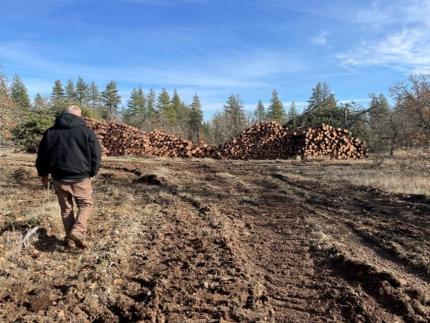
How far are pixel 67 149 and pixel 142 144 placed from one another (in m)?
17.2

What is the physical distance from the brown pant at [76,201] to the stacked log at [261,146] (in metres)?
17.0

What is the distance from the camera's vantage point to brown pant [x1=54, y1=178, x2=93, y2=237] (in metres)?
5.51

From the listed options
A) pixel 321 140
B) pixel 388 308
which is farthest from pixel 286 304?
pixel 321 140

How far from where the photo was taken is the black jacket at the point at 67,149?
542 centimetres

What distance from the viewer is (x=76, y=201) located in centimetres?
562

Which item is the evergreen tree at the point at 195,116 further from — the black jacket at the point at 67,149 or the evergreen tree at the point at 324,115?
the black jacket at the point at 67,149

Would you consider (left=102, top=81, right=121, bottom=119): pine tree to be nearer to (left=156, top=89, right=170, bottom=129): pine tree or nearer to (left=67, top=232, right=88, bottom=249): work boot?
(left=156, top=89, right=170, bottom=129): pine tree

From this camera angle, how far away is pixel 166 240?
241 inches

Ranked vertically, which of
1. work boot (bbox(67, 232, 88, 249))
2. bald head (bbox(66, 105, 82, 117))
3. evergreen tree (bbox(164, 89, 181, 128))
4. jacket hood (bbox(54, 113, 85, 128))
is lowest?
work boot (bbox(67, 232, 88, 249))

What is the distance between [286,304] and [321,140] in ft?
61.3

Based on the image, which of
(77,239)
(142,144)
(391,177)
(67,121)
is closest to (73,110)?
(67,121)

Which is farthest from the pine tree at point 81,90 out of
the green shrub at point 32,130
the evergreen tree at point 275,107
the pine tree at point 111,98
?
the green shrub at point 32,130

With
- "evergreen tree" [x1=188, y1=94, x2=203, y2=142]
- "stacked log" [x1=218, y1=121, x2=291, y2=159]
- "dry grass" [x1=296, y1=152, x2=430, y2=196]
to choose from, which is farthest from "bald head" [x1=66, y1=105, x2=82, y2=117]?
"evergreen tree" [x1=188, y1=94, x2=203, y2=142]

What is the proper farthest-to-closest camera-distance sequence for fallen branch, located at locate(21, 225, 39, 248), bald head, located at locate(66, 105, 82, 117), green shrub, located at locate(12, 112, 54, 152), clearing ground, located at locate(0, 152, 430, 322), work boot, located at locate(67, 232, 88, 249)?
green shrub, located at locate(12, 112, 54, 152)
bald head, located at locate(66, 105, 82, 117)
fallen branch, located at locate(21, 225, 39, 248)
work boot, located at locate(67, 232, 88, 249)
clearing ground, located at locate(0, 152, 430, 322)
